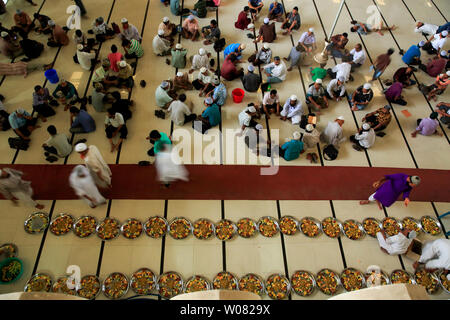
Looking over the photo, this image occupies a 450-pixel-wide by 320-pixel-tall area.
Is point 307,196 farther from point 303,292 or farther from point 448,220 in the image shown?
point 448,220

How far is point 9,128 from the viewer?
781cm

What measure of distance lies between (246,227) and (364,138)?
12.9ft

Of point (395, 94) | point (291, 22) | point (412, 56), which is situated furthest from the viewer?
point (291, 22)

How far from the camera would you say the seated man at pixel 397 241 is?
591 centimetres

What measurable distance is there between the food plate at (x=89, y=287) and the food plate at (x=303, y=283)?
3784 millimetres

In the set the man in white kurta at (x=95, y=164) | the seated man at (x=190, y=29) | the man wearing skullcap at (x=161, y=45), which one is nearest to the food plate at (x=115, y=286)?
the man in white kurta at (x=95, y=164)

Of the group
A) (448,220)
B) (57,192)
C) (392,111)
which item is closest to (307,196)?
(448,220)

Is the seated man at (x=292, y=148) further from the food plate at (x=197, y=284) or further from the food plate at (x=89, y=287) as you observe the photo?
the food plate at (x=89, y=287)

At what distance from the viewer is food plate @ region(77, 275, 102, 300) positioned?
5.64 m

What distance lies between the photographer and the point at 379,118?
8.12 m

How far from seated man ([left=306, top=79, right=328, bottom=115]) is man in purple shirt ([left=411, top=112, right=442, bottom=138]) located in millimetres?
2562

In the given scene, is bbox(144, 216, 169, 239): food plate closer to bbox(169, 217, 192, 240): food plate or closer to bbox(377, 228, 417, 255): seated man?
bbox(169, 217, 192, 240): food plate

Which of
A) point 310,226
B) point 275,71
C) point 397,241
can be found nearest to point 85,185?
point 310,226

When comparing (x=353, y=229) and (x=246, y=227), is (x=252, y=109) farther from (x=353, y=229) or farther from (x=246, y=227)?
(x=353, y=229)
